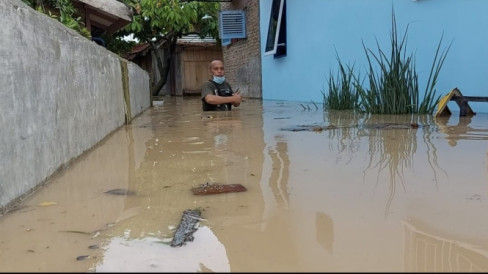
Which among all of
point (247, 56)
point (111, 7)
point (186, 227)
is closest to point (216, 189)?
point (186, 227)

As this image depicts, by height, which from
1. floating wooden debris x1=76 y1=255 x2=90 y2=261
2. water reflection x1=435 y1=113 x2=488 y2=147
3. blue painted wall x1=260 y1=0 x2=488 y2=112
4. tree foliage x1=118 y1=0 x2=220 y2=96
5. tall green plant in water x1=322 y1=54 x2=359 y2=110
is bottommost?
floating wooden debris x1=76 y1=255 x2=90 y2=261

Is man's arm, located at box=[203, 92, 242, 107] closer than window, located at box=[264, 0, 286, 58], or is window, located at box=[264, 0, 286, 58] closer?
man's arm, located at box=[203, 92, 242, 107]

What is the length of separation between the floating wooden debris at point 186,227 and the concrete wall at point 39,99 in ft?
2.41

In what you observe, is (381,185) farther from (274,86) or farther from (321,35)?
(274,86)

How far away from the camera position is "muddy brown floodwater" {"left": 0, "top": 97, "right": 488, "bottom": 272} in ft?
4.24

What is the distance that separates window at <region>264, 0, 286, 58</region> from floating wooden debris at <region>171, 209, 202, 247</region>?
8.59 m

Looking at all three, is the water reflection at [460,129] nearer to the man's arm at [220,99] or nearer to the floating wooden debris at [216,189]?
the floating wooden debris at [216,189]

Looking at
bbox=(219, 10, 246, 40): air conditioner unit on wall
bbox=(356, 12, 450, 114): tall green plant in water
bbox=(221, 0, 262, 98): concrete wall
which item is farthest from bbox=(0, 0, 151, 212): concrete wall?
bbox=(219, 10, 246, 40): air conditioner unit on wall

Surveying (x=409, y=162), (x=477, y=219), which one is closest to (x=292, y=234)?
(x=477, y=219)

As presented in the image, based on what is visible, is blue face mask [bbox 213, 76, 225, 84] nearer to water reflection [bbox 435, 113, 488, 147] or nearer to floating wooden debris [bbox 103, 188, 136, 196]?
water reflection [bbox 435, 113, 488, 147]

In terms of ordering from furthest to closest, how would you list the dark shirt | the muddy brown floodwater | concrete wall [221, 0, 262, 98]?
concrete wall [221, 0, 262, 98] → the dark shirt → the muddy brown floodwater

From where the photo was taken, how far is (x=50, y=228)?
163cm

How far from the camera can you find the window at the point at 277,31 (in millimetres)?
9953

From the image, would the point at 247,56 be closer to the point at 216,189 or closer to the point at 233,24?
the point at 233,24
